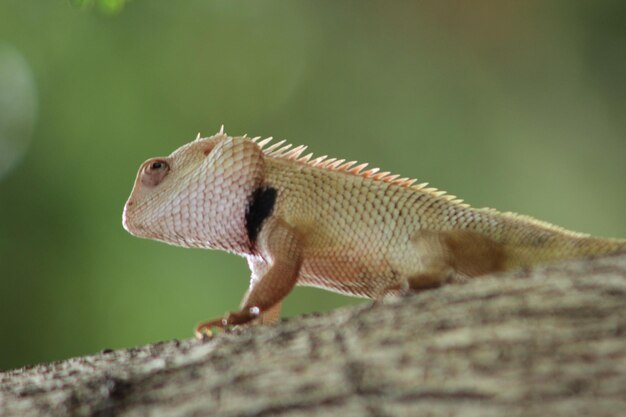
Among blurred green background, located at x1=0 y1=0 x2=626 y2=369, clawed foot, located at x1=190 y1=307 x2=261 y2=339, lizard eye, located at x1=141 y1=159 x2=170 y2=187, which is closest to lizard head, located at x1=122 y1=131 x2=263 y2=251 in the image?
lizard eye, located at x1=141 y1=159 x2=170 y2=187

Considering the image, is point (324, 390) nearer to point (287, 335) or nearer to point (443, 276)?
point (287, 335)

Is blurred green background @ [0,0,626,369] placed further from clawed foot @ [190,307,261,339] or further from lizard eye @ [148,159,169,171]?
clawed foot @ [190,307,261,339]

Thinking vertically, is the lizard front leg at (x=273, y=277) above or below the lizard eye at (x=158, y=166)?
below

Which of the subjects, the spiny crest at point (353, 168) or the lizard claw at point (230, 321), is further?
the spiny crest at point (353, 168)

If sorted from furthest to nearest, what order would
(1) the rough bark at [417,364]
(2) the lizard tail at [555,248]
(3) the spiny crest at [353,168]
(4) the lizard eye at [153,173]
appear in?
(4) the lizard eye at [153,173]
(3) the spiny crest at [353,168]
(2) the lizard tail at [555,248]
(1) the rough bark at [417,364]

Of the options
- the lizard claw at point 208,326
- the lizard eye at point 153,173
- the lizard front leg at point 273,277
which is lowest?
the lizard claw at point 208,326

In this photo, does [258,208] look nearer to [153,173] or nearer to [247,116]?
[153,173]

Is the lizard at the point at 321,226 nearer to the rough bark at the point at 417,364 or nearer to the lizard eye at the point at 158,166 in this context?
the lizard eye at the point at 158,166

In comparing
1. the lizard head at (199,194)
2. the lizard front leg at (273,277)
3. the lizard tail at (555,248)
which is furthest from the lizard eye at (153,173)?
the lizard tail at (555,248)
